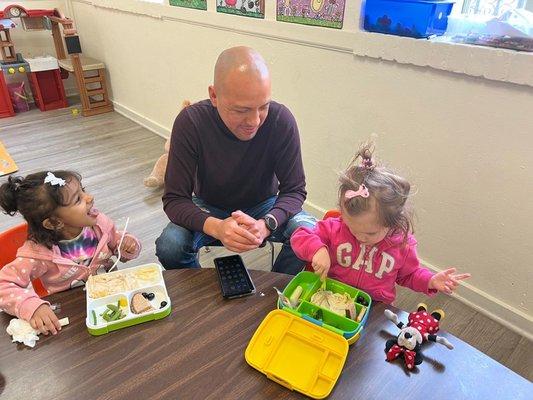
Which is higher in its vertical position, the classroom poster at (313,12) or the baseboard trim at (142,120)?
the classroom poster at (313,12)

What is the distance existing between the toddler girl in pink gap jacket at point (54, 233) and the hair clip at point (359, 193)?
2.35 feet

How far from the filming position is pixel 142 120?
346 cm

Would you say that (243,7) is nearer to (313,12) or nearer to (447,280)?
(313,12)

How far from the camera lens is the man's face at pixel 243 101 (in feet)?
3.52

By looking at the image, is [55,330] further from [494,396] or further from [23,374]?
[494,396]

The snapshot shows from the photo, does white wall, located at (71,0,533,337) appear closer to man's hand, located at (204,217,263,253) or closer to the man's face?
the man's face

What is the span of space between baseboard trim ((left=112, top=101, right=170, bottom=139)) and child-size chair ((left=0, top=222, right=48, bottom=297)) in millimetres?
2192

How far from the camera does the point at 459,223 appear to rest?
63.5 inches

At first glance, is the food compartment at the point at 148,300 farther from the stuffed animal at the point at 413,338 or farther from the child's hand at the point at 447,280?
the child's hand at the point at 447,280

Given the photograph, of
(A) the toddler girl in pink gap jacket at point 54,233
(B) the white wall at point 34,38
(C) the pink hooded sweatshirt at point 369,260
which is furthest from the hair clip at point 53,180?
(B) the white wall at point 34,38

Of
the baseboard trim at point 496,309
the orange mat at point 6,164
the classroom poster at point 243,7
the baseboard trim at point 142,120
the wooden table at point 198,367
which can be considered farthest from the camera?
the baseboard trim at point 142,120

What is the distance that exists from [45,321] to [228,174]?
0.70 metres

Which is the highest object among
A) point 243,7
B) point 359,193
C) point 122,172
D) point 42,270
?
point 243,7

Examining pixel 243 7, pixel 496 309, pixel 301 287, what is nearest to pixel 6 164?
pixel 243 7
